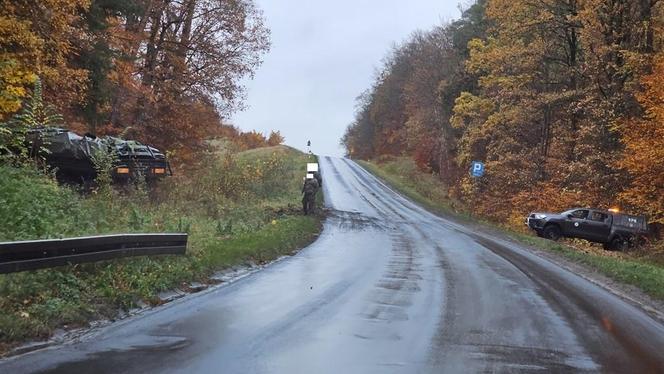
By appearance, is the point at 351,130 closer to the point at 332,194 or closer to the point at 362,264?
the point at 332,194

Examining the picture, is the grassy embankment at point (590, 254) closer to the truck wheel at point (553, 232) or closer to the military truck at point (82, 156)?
the truck wheel at point (553, 232)

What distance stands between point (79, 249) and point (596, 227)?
2539 cm

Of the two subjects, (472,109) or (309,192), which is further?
(472,109)

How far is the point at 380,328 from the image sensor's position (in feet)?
28.1

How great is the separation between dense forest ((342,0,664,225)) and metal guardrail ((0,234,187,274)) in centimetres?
2147

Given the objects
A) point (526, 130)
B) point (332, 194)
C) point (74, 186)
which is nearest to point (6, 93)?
point (74, 186)

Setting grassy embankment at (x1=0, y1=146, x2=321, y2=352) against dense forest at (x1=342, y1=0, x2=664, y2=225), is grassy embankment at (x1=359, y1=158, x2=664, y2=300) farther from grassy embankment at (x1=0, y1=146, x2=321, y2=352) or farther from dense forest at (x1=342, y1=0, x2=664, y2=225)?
grassy embankment at (x1=0, y1=146, x2=321, y2=352)

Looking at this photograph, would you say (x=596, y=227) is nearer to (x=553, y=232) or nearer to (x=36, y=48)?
(x=553, y=232)

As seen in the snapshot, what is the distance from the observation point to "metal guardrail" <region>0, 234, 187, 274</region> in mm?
7965

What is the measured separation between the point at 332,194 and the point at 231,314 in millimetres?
34243

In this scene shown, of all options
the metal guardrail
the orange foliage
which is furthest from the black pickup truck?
the metal guardrail

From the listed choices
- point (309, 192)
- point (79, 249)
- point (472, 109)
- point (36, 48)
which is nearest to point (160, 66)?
point (309, 192)

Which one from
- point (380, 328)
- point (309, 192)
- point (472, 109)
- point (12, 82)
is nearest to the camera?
point (380, 328)

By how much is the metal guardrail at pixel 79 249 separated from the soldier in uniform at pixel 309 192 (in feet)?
52.8
